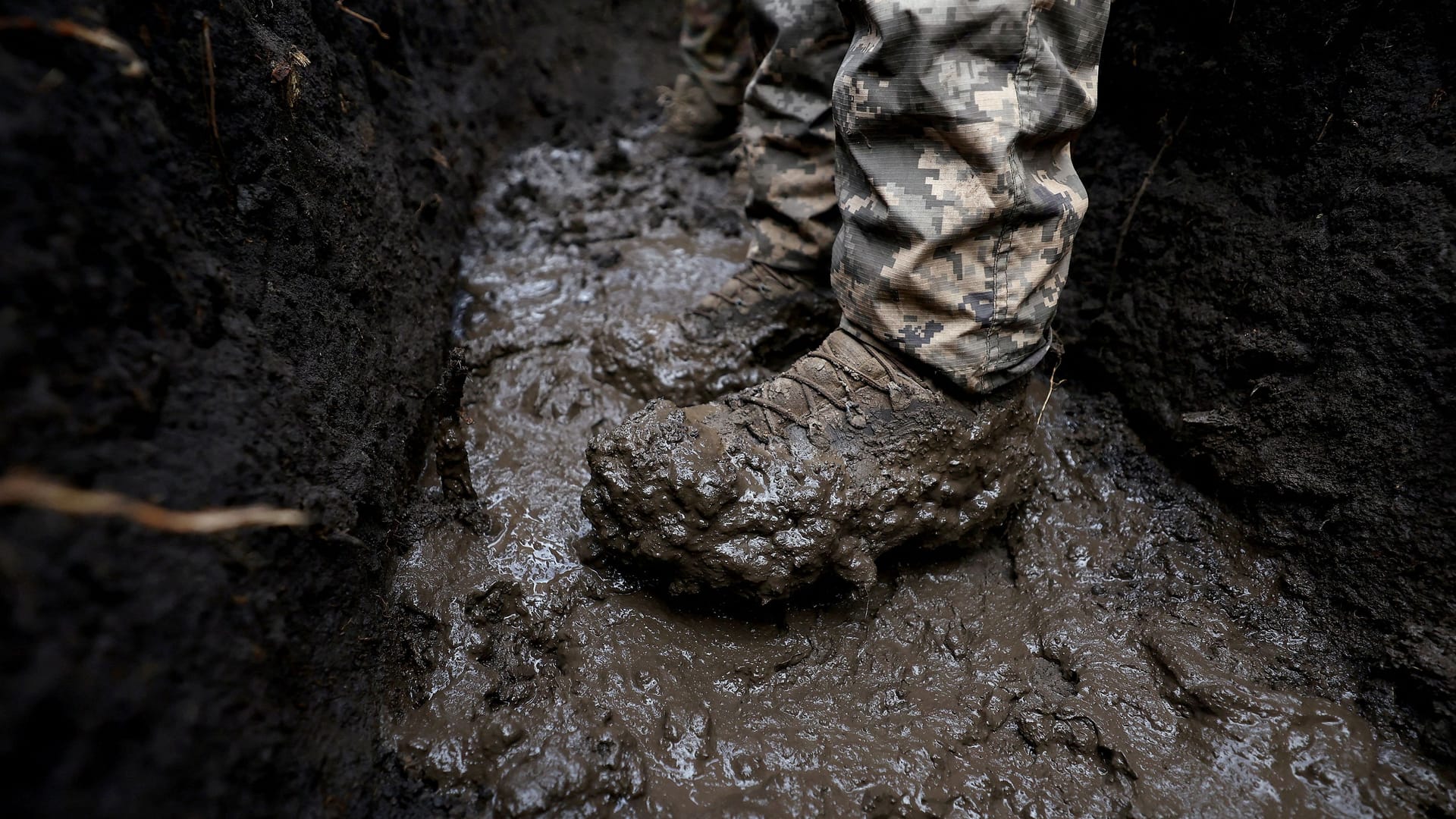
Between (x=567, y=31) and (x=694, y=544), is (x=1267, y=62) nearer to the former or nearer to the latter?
(x=694, y=544)

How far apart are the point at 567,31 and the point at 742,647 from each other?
9.78ft

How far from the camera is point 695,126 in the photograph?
3.10 metres

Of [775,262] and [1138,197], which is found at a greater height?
[1138,197]

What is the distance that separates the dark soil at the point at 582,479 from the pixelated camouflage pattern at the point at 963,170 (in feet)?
1.41

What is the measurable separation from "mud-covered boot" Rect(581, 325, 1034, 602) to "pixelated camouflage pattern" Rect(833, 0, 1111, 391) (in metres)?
0.11

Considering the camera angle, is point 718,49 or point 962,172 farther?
point 718,49

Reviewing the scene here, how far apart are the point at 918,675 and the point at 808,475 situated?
43cm

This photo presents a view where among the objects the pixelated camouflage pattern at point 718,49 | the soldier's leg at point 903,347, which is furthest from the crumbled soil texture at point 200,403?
the pixelated camouflage pattern at point 718,49

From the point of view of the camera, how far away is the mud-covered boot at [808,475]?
137 cm

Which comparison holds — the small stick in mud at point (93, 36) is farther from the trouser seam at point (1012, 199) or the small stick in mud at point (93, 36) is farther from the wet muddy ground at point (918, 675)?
the trouser seam at point (1012, 199)

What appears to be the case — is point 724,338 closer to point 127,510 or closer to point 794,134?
point 794,134

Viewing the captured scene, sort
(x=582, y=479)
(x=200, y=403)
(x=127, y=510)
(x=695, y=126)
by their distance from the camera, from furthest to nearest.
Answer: (x=695, y=126), (x=582, y=479), (x=200, y=403), (x=127, y=510)

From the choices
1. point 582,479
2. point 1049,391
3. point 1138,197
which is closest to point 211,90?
point 582,479

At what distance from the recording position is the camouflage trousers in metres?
1.27
